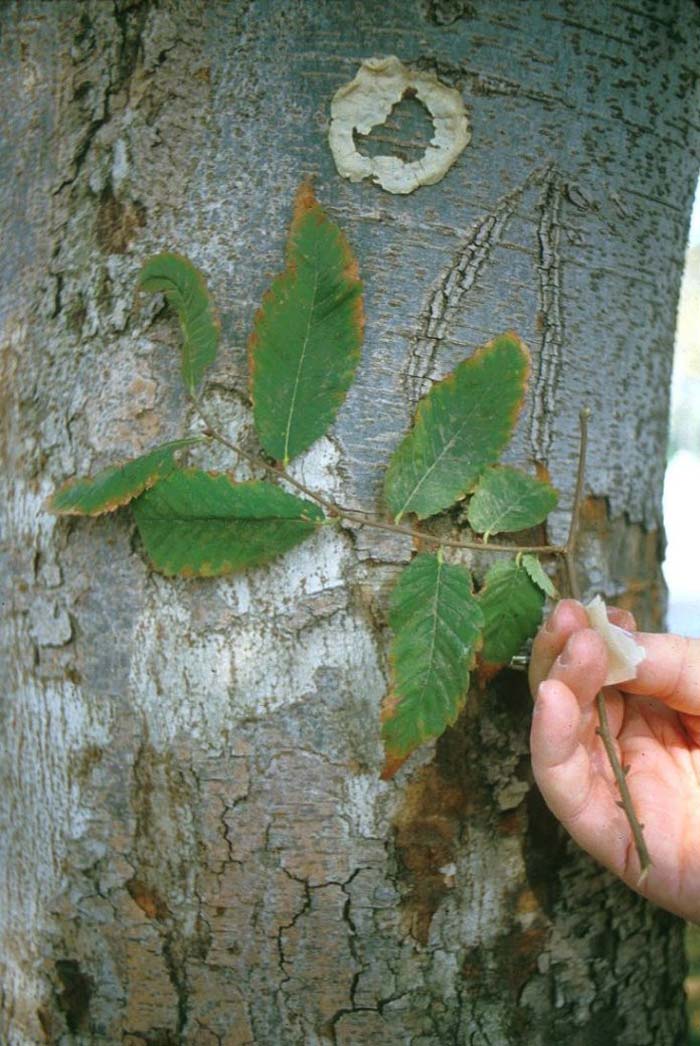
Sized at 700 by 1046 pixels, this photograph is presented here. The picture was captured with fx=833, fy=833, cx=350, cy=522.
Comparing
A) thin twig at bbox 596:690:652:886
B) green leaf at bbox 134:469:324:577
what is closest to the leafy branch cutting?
green leaf at bbox 134:469:324:577

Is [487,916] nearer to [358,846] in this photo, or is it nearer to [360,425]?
[358,846]

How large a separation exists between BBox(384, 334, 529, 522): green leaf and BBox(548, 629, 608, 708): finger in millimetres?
198

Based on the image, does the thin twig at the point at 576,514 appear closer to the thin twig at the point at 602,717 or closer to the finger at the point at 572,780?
the thin twig at the point at 602,717

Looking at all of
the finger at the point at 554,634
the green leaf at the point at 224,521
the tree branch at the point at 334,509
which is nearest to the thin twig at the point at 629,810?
the finger at the point at 554,634

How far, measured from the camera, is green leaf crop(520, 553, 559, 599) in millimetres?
917

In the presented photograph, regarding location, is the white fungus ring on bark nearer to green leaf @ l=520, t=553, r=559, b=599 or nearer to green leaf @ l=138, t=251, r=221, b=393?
green leaf @ l=138, t=251, r=221, b=393

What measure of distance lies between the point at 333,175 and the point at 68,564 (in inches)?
20.8

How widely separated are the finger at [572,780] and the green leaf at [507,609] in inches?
3.0

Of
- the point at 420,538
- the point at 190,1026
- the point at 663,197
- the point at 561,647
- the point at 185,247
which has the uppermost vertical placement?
the point at 663,197

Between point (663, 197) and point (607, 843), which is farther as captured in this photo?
point (663, 197)

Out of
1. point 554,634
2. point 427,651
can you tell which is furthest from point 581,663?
point 427,651

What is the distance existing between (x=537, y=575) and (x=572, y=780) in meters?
0.22

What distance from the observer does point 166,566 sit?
Result: 0.89 m

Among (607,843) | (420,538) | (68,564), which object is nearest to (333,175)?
(420,538)
